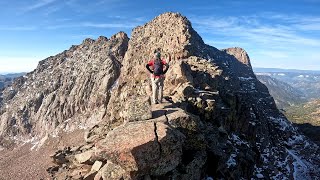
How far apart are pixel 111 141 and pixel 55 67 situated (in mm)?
181544

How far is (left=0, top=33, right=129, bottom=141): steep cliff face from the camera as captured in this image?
5910 inches

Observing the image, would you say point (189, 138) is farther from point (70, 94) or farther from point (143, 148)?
point (70, 94)

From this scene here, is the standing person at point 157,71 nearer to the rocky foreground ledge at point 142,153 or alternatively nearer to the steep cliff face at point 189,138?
the steep cliff face at point 189,138

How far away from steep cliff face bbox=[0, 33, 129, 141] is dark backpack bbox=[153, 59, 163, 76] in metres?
107

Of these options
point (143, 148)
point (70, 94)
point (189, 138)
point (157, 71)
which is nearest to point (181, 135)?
point (189, 138)

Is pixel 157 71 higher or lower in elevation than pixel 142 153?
higher

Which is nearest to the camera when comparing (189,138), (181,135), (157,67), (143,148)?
(143,148)

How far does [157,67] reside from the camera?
33.1 m

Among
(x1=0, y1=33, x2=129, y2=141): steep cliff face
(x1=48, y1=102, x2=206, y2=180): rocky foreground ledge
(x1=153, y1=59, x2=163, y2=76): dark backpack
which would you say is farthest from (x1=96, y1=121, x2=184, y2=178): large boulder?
(x1=0, y1=33, x2=129, y2=141): steep cliff face

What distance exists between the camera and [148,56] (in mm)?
113688

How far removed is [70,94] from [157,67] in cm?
13642

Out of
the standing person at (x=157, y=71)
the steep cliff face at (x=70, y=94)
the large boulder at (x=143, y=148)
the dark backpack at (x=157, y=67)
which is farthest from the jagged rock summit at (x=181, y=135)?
the steep cliff face at (x=70, y=94)

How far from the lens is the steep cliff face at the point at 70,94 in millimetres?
150125

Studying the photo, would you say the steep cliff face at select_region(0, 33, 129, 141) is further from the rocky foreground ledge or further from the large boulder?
the large boulder
